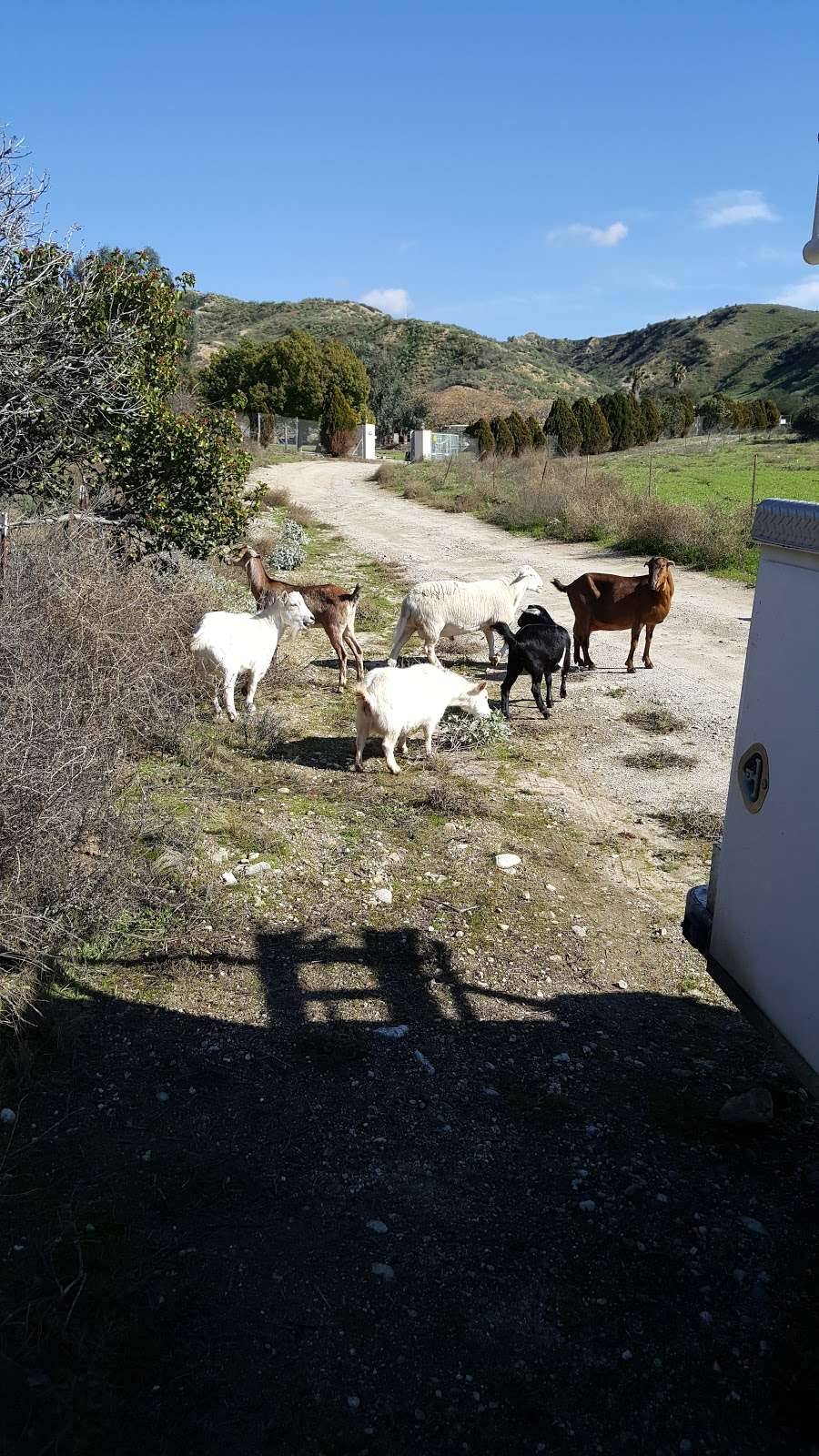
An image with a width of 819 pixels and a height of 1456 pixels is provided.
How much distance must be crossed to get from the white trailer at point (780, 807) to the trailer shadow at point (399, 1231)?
100cm

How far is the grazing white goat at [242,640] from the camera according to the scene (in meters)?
8.74

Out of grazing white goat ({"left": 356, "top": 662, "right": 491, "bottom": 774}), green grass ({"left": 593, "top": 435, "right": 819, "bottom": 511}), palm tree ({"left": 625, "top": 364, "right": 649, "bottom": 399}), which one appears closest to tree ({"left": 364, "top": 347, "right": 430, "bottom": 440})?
palm tree ({"left": 625, "top": 364, "right": 649, "bottom": 399})

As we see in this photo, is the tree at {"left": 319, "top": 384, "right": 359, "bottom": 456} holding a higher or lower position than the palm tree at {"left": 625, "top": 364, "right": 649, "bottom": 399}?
lower

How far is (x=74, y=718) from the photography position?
6238 mm

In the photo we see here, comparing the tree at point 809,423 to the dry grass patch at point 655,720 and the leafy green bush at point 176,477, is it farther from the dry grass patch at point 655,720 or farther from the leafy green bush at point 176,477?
the dry grass patch at point 655,720

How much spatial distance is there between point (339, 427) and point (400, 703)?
51.3 metres

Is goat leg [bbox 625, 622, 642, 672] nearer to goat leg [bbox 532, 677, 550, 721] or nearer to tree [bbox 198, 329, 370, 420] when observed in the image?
goat leg [bbox 532, 677, 550, 721]

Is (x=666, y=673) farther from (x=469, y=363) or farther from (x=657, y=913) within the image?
(x=469, y=363)

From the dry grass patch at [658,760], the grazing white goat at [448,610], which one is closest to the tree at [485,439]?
the grazing white goat at [448,610]

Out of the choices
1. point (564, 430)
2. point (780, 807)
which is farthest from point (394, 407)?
point (780, 807)

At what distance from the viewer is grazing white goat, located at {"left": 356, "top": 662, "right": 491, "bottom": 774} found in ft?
25.5

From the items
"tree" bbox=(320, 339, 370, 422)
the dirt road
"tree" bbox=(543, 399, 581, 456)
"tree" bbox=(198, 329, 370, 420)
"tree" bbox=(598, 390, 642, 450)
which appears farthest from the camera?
"tree" bbox=(320, 339, 370, 422)

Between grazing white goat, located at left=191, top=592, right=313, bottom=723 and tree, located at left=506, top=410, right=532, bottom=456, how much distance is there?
36.9 meters

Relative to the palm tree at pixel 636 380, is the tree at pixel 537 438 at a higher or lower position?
lower
